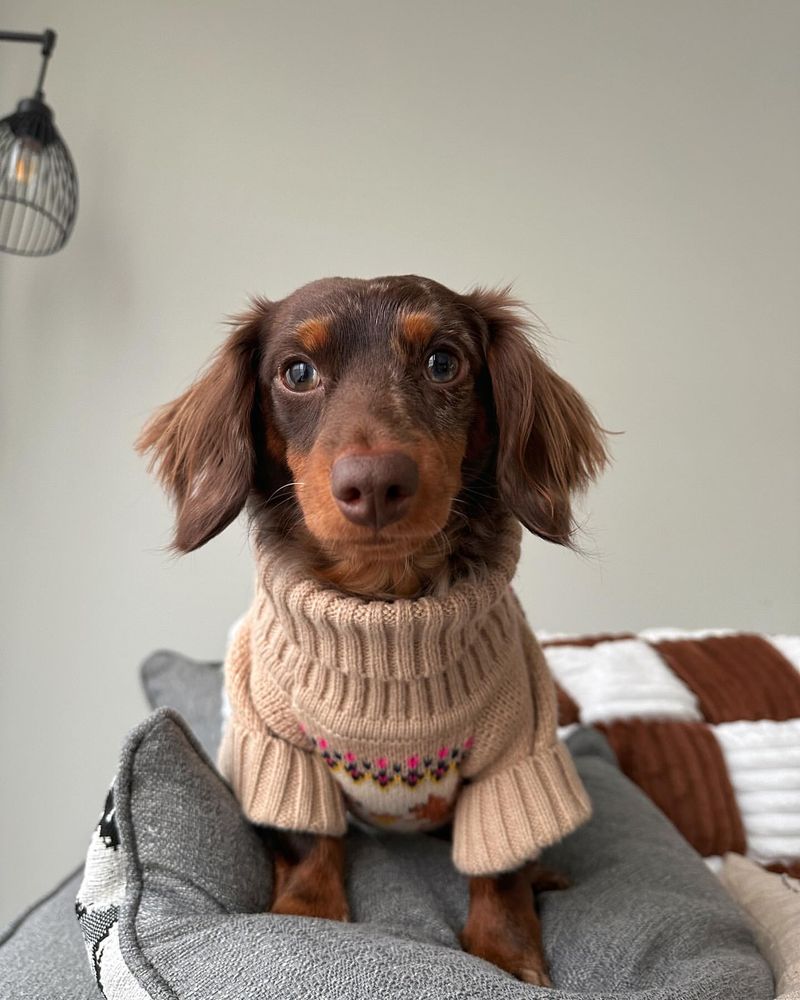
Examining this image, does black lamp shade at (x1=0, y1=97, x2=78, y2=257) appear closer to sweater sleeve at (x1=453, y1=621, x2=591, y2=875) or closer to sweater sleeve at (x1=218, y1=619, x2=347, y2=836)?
sweater sleeve at (x1=218, y1=619, x2=347, y2=836)

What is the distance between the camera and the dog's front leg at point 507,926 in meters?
0.88

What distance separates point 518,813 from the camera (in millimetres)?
949

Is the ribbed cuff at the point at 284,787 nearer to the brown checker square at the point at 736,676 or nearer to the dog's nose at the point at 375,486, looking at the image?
the dog's nose at the point at 375,486

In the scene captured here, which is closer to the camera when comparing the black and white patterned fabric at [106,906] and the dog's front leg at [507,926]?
the black and white patterned fabric at [106,906]

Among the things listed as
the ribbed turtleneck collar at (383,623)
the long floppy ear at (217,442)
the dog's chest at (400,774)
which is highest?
the long floppy ear at (217,442)

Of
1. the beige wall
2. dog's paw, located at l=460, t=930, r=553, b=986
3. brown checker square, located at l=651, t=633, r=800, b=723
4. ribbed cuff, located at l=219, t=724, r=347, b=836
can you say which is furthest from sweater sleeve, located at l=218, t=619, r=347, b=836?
the beige wall

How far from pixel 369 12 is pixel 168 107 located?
558 mm

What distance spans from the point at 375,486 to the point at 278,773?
0.44 meters

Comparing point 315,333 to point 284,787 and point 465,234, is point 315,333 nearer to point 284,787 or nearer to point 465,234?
point 284,787

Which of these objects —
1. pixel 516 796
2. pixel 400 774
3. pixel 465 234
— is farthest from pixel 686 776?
pixel 465 234

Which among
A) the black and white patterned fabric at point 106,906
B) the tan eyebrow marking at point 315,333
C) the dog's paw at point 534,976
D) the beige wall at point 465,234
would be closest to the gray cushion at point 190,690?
the beige wall at point 465,234

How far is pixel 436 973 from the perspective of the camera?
0.72 meters

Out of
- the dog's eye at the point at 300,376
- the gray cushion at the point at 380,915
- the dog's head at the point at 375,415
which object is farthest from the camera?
the dog's eye at the point at 300,376

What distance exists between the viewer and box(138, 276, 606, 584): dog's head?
Answer: 0.84m
